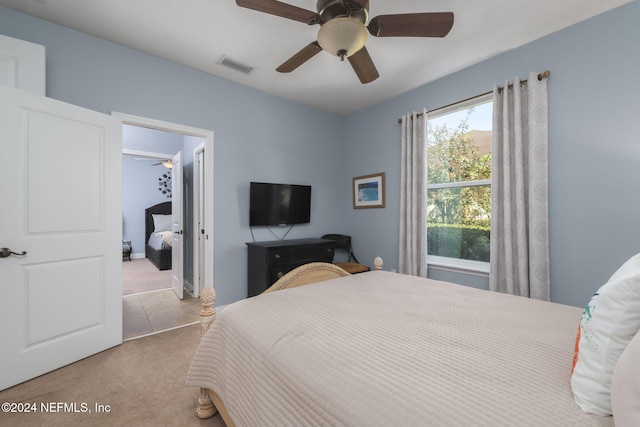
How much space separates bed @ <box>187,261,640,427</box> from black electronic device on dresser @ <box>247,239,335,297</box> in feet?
4.52

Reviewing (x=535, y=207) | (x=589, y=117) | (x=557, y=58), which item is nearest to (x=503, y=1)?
(x=557, y=58)

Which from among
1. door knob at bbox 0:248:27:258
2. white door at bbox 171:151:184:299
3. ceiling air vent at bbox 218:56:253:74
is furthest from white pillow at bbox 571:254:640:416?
white door at bbox 171:151:184:299

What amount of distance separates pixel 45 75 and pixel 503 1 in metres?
3.54

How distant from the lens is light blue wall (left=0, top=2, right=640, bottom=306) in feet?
6.70

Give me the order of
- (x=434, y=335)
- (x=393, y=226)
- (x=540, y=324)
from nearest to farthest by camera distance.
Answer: (x=434, y=335) < (x=540, y=324) < (x=393, y=226)

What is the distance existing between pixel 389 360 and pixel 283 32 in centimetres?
254

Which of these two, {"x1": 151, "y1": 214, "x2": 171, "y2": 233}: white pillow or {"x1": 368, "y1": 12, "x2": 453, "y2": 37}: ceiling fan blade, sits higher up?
{"x1": 368, "y1": 12, "x2": 453, "y2": 37}: ceiling fan blade

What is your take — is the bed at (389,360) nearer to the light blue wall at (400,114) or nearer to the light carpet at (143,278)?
the light blue wall at (400,114)

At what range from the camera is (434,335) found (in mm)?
1050

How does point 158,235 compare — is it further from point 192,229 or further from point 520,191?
point 520,191

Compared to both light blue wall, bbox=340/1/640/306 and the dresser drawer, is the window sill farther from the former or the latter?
the dresser drawer

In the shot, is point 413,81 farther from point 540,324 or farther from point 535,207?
point 540,324

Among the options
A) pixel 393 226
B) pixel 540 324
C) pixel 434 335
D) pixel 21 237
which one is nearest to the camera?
pixel 434 335

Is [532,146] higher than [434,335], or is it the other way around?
[532,146]
